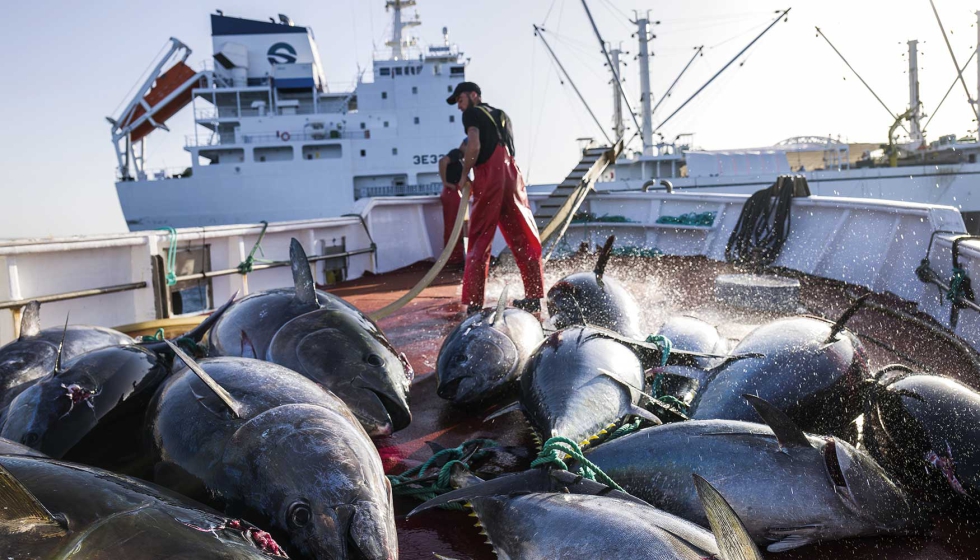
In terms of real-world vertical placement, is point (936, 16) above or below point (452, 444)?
above

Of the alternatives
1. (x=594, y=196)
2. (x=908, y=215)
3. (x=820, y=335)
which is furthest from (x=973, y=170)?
(x=820, y=335)

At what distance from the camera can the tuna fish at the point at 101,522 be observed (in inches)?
40.2

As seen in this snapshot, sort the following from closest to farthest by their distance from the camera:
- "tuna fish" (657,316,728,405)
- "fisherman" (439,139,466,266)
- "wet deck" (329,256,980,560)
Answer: "wet deck" (329,256,980,560) < "tuna fish" (657,316,728,405) < "fisherman" (439,139,466,266)

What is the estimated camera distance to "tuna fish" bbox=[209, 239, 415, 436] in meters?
2.35

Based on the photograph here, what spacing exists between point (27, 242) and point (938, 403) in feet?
18.3

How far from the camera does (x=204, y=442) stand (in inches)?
63.9

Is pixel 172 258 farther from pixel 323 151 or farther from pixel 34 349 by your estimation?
pixel 323 151

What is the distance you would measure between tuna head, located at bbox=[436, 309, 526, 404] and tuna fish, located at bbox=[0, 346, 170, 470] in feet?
4.29

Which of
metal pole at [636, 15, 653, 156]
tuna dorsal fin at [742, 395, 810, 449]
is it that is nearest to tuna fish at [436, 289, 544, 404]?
tuna dorsal fin at [742, 395, 810, 449]

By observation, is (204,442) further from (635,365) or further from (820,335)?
(820,335)

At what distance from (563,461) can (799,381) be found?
3.59 feet

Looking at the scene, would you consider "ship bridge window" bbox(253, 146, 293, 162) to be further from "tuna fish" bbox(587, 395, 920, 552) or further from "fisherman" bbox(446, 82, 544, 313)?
"tuna fish" bbox(587, 395, 920, 552)

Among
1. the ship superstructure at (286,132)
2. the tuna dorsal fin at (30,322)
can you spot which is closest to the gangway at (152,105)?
the ship superstructure at (286,132)

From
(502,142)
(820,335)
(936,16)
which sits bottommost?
(820,335)
